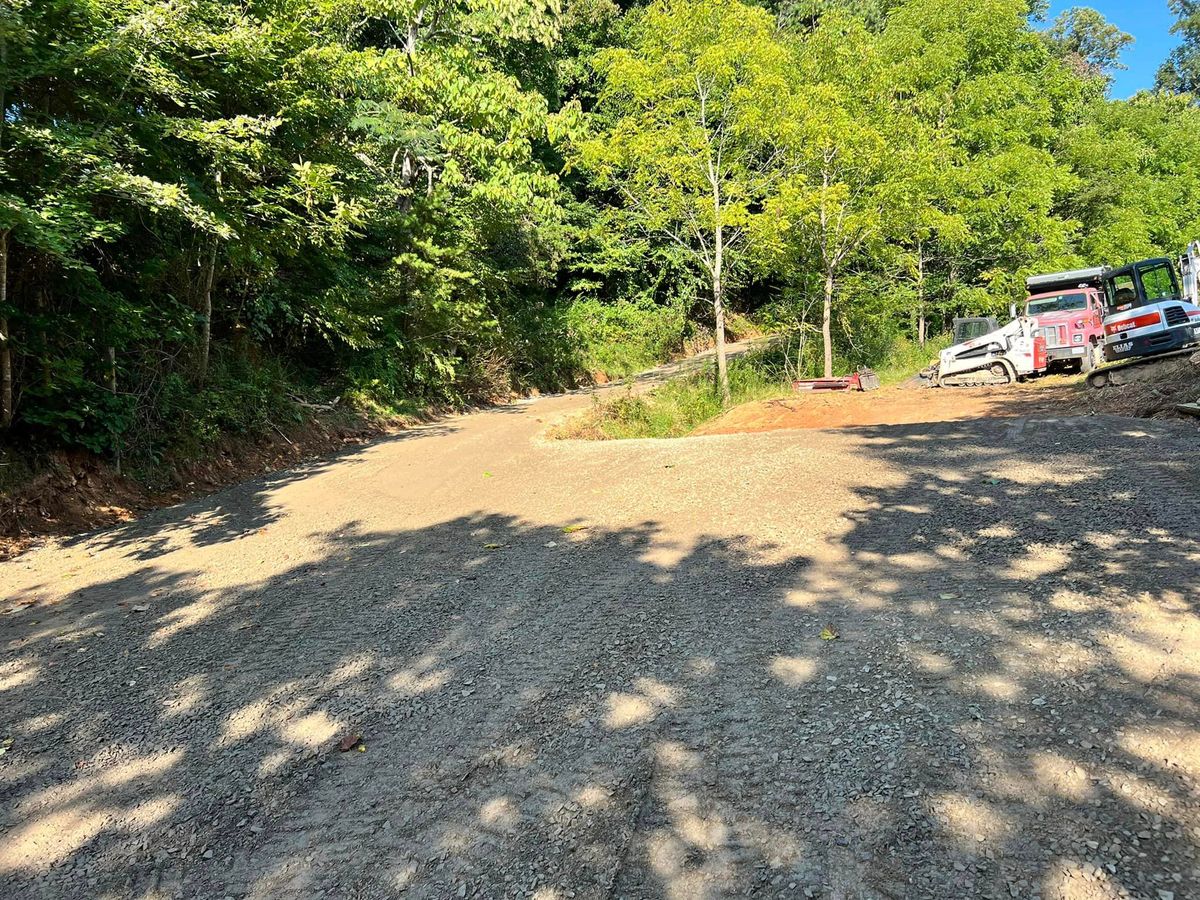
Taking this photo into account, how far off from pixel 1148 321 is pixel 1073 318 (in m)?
3.62

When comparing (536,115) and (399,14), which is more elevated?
(399,14)

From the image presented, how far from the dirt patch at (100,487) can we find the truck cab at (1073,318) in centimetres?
1665

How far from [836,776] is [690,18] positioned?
15.4m

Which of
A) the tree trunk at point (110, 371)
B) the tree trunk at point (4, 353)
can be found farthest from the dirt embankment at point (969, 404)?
the tree trunk at point (4, 353)

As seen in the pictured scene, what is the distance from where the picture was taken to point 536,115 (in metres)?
15.5

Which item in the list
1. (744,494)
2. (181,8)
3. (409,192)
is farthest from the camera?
(409,192)

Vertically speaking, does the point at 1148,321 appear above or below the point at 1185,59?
below

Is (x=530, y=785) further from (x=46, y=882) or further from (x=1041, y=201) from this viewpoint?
(x=1041, y=201)

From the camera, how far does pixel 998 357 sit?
16625 millimetres

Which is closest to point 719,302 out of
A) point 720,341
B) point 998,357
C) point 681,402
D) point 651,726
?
point 720,341

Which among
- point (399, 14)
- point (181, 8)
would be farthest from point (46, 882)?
point (399, 14)

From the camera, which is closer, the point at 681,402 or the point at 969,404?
the point at 969,404

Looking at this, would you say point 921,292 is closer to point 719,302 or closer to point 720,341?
point 719,302

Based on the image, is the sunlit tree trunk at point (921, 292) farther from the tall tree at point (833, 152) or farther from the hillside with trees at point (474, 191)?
the tall tree at point (833, 152)
